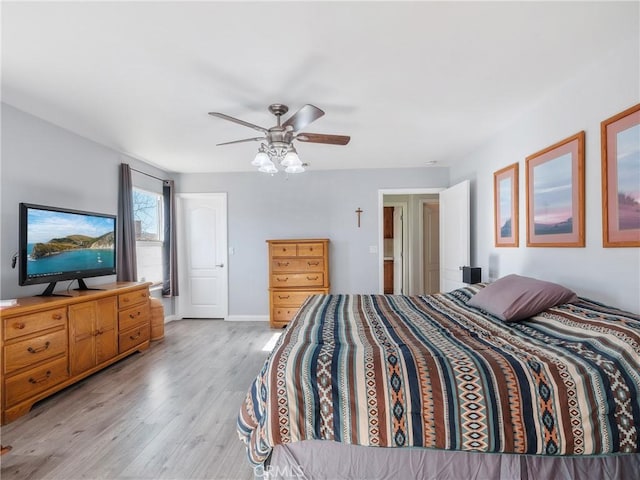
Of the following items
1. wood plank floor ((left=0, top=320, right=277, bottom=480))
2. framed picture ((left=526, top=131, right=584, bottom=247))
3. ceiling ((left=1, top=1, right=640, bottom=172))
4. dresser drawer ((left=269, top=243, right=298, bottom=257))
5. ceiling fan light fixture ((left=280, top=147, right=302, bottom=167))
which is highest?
ceiling ((left=1, top=1, right=640, bottom=172))

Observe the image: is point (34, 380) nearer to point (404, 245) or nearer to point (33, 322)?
point (33, 322)

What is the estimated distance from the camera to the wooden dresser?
4.40m

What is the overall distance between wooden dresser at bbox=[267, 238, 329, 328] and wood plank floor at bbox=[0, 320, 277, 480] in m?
1.10

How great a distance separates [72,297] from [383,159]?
12.7 feet

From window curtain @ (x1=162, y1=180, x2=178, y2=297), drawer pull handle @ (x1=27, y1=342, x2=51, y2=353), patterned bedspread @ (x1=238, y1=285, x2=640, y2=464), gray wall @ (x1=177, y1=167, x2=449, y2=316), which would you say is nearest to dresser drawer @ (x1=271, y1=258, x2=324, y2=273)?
gray wall @ (x1=177, y1=167, x2=449, y2=316)

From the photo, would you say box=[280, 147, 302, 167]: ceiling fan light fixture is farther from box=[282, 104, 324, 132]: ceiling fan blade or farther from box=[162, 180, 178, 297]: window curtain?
box=[162, 180, 178, 297]: window curtain

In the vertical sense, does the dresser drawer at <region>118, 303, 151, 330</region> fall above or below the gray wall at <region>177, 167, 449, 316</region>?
below

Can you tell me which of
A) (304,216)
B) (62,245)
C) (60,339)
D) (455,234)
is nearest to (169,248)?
(62,245)

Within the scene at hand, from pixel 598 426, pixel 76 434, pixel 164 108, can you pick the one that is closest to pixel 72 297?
pixel 76 434

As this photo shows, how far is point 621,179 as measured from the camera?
1.74m

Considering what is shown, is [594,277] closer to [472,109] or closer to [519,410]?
[519,410]

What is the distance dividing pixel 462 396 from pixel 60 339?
3035 millimetres

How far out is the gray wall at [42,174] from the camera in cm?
251

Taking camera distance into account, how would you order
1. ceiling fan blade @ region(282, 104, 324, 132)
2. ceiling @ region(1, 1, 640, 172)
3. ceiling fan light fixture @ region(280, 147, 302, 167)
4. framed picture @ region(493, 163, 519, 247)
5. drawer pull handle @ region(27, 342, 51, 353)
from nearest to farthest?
ceiling @ region(1, 1, 640, 172) → ceiling fan blade @ region(282, 104, 324, 132) → drawer pull handle @ region(27, 342, 51, 353) → ceiling fan light fixture @ region(280, 147, 302, 167) → framed picture @ region(493, 163, 519, 247)
